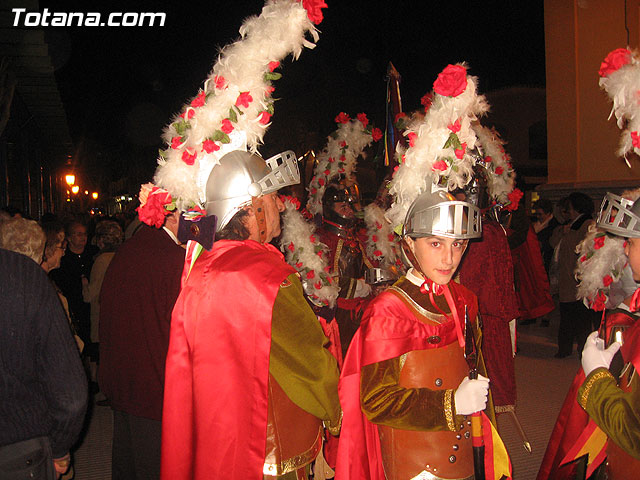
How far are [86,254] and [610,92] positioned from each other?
673cm

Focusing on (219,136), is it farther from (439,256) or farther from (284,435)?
(284,435)

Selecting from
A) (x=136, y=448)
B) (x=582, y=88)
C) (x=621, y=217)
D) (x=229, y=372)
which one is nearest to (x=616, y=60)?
(x=621, y=217)

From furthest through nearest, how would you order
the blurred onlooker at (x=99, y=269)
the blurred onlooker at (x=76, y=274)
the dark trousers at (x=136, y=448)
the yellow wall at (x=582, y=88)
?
1. the yellow wall at (x=582, y=88)
2. the blurred onlooker at (x=76, y=274)
3. the blurred onlooker at (x=99, y=269)
4. the dark trousers at (x=136, y=448)

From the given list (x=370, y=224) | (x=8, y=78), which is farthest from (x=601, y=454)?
(x=8, y=78)

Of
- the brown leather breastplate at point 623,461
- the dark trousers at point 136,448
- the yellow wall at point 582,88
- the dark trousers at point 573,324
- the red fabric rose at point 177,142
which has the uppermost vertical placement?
the yellow wall at point 582,88

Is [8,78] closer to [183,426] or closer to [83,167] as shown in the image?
[183,426]

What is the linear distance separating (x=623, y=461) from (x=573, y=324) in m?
6.08

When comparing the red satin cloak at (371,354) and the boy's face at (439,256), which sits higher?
the boy's face at (439,256)

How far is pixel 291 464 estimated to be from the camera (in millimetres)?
2285

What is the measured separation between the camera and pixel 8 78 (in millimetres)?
Answer: 8383

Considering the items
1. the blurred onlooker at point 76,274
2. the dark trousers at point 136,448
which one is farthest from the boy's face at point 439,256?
the blurred onlooker at point 76,274

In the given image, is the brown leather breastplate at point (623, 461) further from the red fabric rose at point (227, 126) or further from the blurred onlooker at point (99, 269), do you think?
the blurred onlooker at point (99, 269)

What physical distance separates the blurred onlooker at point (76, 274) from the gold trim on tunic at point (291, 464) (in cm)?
467

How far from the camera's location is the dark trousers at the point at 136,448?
308cm
